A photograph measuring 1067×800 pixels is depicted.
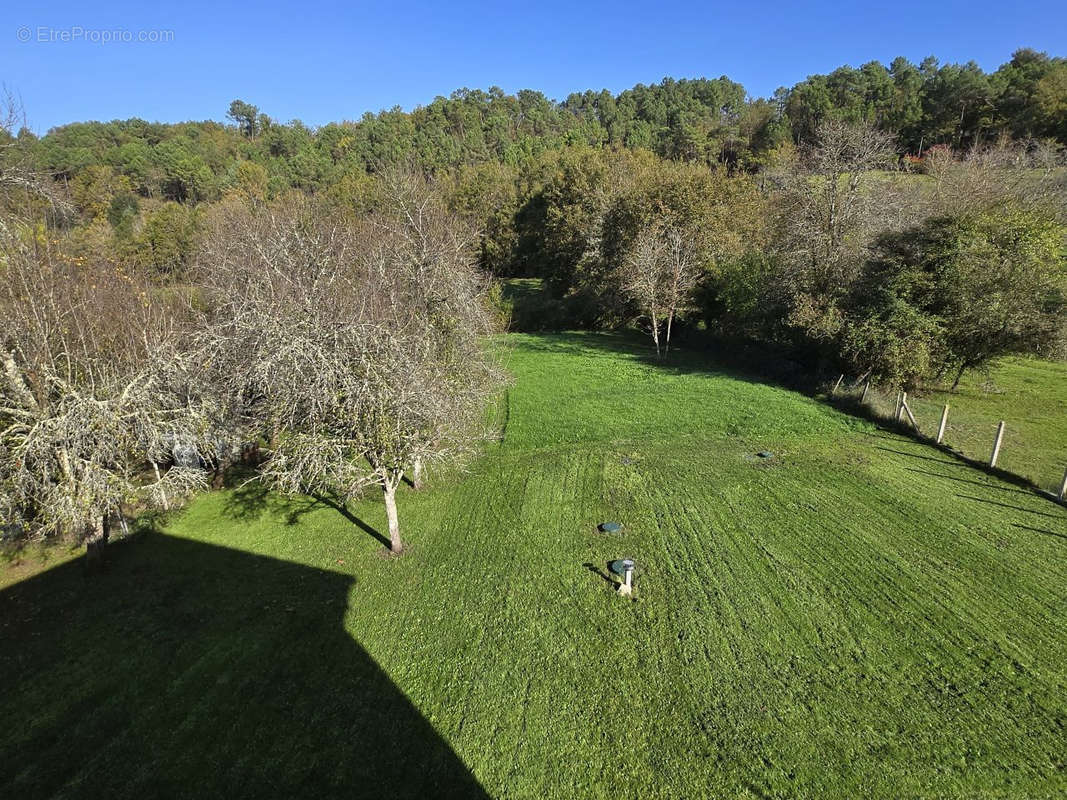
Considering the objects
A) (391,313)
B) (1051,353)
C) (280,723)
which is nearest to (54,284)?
(391,313)

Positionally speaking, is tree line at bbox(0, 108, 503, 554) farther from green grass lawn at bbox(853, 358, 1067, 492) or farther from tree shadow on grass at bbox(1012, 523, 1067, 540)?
green grass lawn at bbox(853, 358, 1067, 492)

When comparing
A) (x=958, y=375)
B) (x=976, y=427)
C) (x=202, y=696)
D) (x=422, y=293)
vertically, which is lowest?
(x=202, y=696)

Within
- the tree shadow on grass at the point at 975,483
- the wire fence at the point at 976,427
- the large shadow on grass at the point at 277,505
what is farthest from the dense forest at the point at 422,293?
the tree shadow on grass at the point at 975,483

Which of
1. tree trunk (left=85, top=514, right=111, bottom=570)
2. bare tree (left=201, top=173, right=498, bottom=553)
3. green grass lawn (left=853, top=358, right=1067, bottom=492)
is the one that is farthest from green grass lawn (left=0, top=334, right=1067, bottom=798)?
bare tree (left=201, top=173, right=498, bottom=553)

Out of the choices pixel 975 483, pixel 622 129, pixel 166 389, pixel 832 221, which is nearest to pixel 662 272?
pixel 832 221

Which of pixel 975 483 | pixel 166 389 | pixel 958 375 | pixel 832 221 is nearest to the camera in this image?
pixel 166 389

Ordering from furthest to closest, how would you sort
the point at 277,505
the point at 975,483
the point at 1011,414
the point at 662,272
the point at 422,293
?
the point at 662,272
the point at 1011,414
the point at 422,293
the point at 277,505
the point at 975,483

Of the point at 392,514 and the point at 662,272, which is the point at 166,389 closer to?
the point at 392,514

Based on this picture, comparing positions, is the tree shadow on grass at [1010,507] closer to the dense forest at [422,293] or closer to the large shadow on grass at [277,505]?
the dense forest at [422,293]
